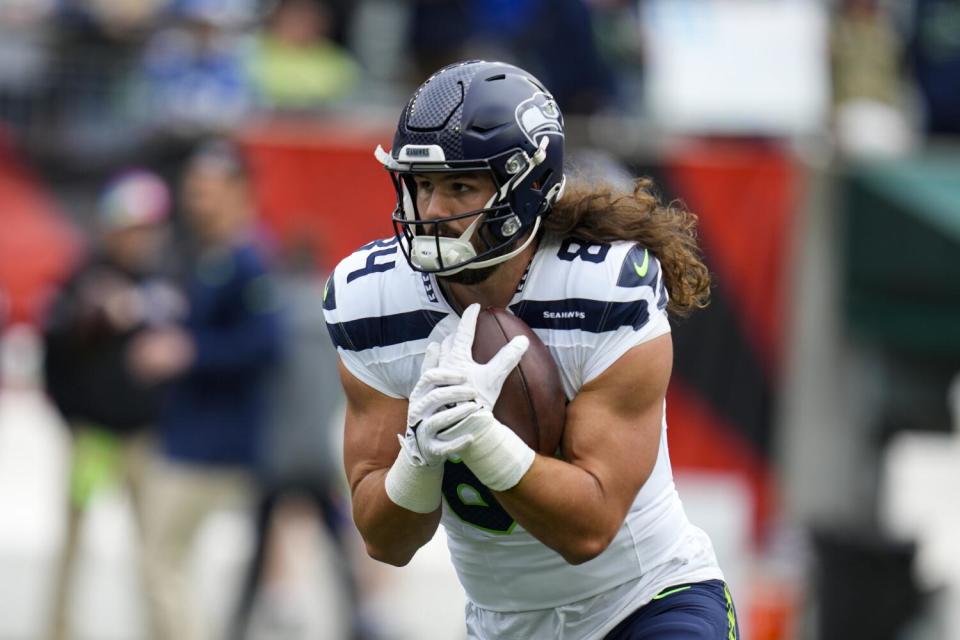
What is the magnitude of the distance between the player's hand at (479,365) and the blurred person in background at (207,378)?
3.64 meters

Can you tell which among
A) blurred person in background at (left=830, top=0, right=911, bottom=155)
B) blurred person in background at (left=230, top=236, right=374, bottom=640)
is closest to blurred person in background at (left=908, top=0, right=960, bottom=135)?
blurred person in background at (left=830, top=0, right=911, bottom=155)

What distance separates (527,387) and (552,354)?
0.15m

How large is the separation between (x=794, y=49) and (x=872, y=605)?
2998 millimetres

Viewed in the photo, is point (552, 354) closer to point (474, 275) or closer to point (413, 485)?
point (474, 275)

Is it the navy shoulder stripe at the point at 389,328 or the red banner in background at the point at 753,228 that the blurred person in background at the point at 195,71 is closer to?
the red banner in background at the point at 753,228

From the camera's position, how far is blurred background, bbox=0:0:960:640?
7109 millimetres

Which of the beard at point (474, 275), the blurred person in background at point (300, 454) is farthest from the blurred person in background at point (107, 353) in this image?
the beard at point (474, 275)

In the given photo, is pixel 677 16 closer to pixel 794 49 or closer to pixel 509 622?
pixel 794 49

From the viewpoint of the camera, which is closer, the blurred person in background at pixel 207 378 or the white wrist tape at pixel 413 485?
the white wrist tape at pixel 413 485

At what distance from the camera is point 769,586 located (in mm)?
7570

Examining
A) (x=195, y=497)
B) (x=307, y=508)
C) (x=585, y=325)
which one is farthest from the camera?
(x=307, y=508)

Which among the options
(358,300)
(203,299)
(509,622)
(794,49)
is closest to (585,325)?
(358,300)

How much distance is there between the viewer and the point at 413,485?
10.3 ft

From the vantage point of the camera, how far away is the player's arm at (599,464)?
3096 mm
